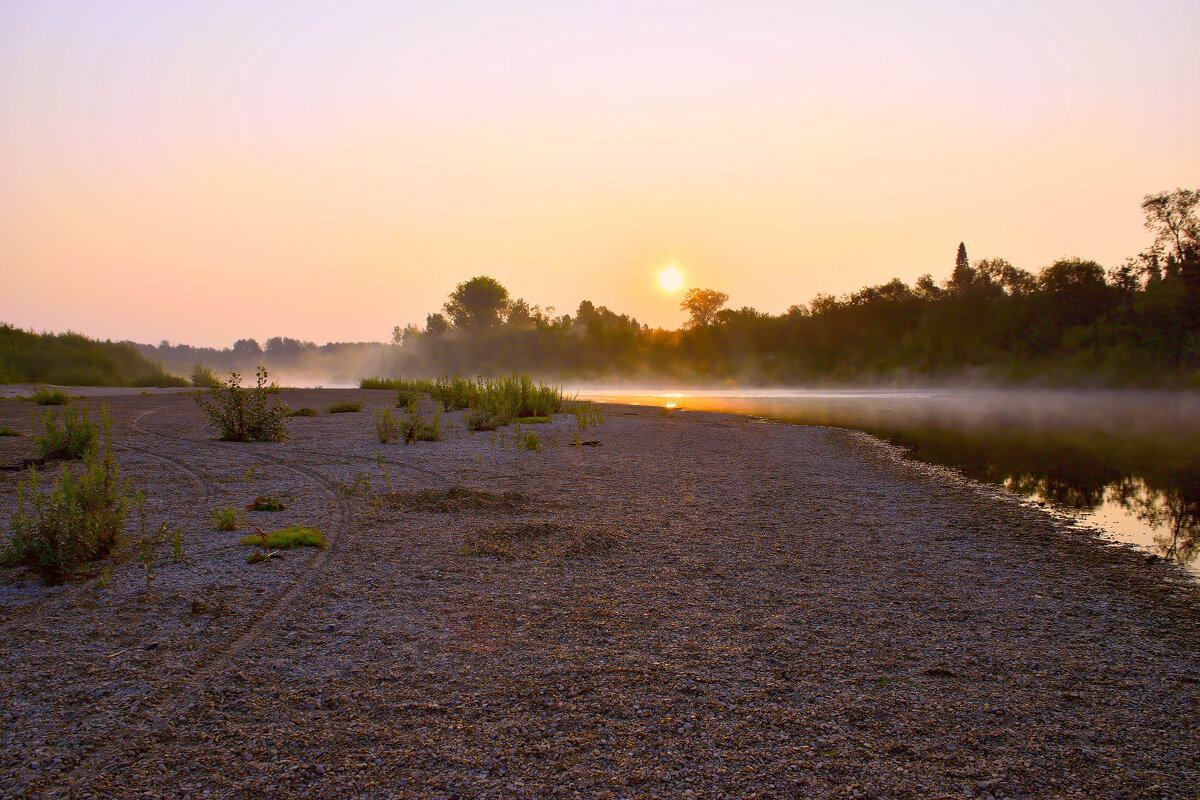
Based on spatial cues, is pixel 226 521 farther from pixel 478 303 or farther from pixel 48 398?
pixel 478 303

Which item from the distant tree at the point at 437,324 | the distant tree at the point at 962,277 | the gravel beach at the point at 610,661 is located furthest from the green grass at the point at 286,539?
the distant tree at the point at 437,324

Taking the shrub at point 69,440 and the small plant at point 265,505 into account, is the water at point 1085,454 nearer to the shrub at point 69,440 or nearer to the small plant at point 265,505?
the small plant at point 265,505

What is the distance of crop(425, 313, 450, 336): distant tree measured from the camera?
10181 centimetres

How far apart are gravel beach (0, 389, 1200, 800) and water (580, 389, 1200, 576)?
3.72 feet

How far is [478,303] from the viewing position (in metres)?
103

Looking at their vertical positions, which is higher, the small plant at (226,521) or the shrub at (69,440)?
the shrub at (69,440)

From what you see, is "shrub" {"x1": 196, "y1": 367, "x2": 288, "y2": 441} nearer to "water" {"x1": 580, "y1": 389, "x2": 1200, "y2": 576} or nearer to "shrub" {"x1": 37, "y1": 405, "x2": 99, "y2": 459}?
"shrub" {"x1": 37, "y1": 405, "x2": 99, "y2": 459}

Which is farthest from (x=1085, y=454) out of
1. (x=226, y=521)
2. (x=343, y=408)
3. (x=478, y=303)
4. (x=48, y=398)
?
(x=478, y=303)

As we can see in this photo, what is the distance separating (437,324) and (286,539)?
101236 millimetres

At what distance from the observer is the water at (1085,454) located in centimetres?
719

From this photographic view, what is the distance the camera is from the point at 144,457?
10422mm

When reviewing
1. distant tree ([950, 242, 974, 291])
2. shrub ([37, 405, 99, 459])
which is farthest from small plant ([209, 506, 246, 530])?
distant tree ([950, 242, 974, 291])

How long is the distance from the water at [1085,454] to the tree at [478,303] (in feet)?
273

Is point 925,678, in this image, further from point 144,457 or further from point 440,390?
point 440,390
